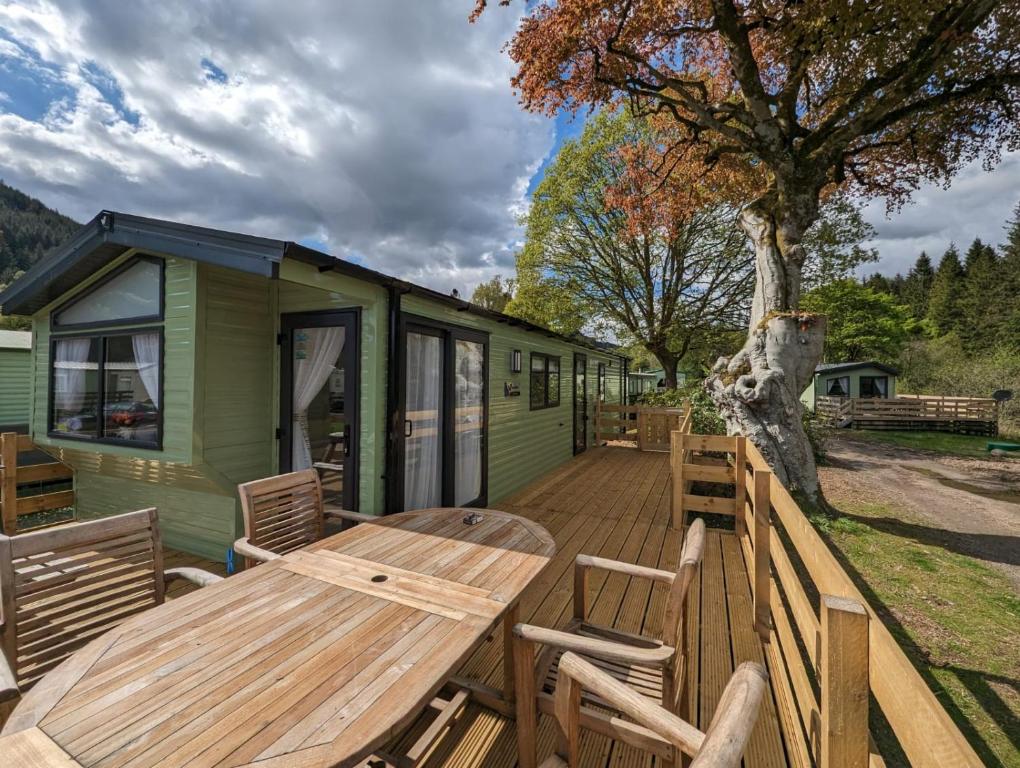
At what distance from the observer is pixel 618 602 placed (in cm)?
313

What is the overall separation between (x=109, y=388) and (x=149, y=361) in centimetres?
68

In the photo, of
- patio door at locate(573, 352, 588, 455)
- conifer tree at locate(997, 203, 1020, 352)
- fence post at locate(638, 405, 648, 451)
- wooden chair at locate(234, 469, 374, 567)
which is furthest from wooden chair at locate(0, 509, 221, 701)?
conifer tree at locate(997, 203, 1020, 352)

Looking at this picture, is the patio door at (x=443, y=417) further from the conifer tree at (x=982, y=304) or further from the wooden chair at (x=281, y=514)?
the conifer tree at (x=982, y=304)

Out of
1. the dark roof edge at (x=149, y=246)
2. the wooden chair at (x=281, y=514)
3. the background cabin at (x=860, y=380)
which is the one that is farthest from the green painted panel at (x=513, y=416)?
the background cabin at (x=860, y=380)

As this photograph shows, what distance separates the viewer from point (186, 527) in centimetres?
405

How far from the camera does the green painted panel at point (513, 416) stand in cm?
504

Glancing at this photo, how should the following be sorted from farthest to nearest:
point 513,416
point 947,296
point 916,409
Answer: point 947,296 → point 916,409 → point 513,416

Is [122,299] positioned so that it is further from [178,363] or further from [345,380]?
[345,380]

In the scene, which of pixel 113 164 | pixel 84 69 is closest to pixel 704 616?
pixel 84 69

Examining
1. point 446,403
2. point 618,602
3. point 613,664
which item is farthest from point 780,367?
point 613,664

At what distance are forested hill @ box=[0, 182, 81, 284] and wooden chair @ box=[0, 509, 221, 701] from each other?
59.6 meters

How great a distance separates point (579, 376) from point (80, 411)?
7967 millimetres

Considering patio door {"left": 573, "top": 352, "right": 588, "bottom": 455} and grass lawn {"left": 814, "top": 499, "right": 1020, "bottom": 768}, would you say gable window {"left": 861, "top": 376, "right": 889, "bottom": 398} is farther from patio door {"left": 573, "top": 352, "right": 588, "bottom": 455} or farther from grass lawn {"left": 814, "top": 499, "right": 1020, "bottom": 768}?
grass lawn {"left": 814, "top": 499, "right": 1020, "bottom": 768}

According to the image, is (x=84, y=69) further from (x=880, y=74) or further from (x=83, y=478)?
(x=880, y=74)
